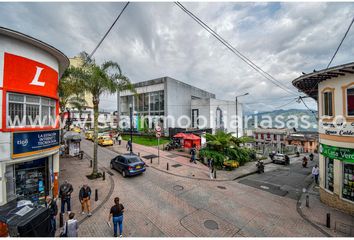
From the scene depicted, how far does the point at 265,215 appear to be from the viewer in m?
7.76

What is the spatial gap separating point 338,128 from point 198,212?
8.96 meters

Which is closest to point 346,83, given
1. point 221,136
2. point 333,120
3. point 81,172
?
point 333,120

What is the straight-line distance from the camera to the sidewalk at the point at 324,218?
678cm

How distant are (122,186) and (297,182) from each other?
1436 cm

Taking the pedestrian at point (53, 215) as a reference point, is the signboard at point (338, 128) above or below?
above

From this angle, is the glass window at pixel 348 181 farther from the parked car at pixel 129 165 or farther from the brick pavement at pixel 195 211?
the parked car at pixel 129 165

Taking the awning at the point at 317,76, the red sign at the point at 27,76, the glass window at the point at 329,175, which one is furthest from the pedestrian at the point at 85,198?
the awning at the point at 317,76

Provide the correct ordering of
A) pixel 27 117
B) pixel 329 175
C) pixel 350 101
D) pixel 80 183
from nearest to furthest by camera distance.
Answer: pixel 27 117 → pixel 350 101 → pixel 329 175 → pixel 80 183

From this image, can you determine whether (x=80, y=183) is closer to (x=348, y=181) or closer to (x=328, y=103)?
(x=348, y=181)

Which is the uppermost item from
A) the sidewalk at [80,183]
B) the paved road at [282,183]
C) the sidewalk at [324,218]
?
the sidewalk at [80,183]

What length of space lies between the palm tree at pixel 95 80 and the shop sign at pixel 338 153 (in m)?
14.8

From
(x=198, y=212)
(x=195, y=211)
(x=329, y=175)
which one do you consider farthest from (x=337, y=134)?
(x=195, y=211)

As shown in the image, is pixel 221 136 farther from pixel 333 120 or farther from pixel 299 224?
pixel 299 224

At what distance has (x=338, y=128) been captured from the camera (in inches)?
343
